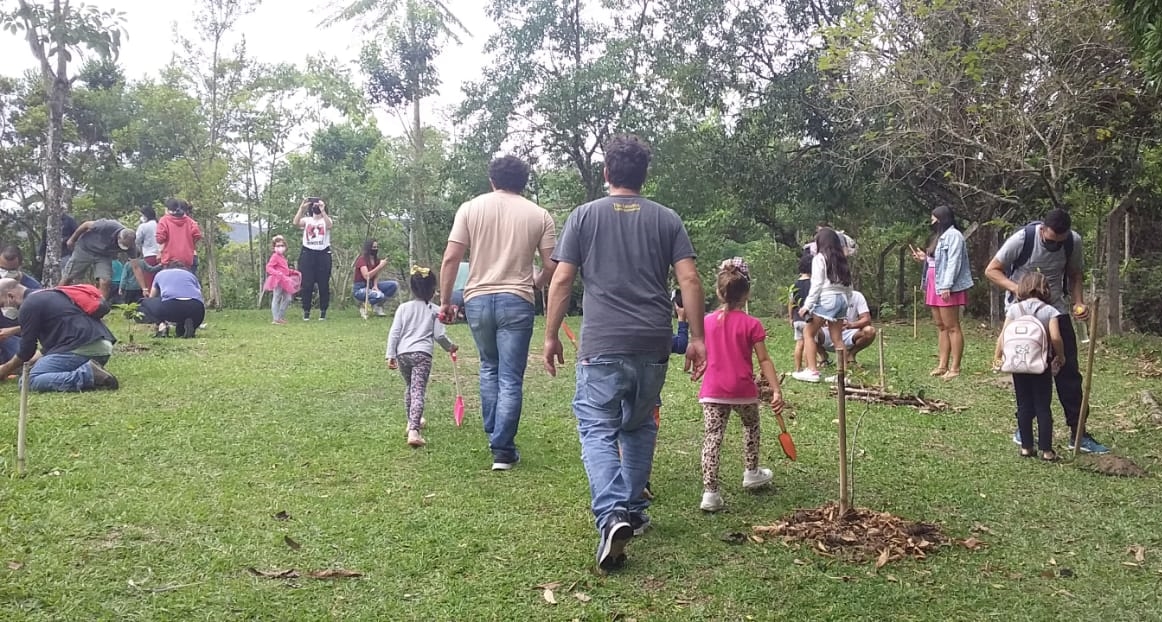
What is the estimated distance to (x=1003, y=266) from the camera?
6258 mm

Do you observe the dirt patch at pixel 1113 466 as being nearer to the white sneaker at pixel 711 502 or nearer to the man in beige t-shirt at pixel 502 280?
the white sneaker at pixel 711 502

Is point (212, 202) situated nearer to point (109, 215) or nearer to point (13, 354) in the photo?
point (109, 215)

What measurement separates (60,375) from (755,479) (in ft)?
18.5

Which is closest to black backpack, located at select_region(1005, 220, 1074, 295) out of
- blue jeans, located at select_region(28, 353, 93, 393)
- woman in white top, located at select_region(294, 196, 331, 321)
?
blue jeans, located at select_region(28, 353, 93, 393)

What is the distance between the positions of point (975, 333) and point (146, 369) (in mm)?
11637

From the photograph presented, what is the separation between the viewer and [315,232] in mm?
13070

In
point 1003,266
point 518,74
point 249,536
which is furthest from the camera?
point 518,74

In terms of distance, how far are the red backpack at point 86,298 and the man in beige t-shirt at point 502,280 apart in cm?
384

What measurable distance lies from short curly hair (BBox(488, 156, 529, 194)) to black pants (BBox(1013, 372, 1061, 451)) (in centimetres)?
340

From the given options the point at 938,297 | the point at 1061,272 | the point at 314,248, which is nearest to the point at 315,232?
the point at 314,248

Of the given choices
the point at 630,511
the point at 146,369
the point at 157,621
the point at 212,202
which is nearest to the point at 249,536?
the point at 157,621

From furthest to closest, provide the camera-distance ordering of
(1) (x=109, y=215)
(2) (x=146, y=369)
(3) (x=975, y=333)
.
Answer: (1) (x=109, y=215) → (3) (x=975, y=333) → (2) (x=146, y=369)

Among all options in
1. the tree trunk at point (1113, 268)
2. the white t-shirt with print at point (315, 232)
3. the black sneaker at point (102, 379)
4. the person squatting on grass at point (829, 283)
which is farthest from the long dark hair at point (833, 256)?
the white t-shirt with print at point (315, 232)

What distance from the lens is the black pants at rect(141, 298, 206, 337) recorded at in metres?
10.6
